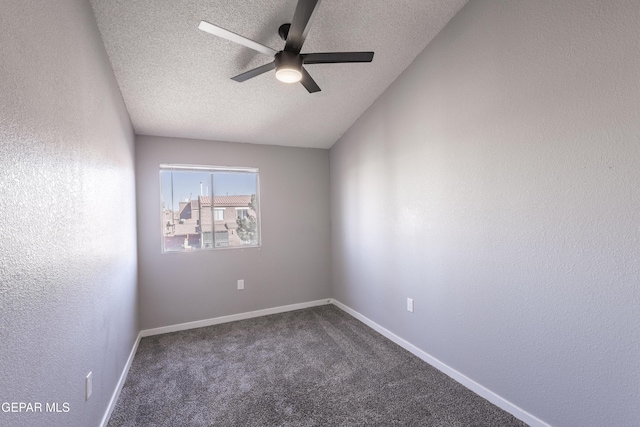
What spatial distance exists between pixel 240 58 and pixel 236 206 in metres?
1.86

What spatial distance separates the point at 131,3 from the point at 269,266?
113 inches

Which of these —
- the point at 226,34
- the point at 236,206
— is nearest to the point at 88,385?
the point at 226,34

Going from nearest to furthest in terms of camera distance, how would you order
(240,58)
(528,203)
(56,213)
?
1. (56,213)
2. (528,203)
3. (240,58)

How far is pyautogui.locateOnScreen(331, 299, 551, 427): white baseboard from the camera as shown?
5.83 feet

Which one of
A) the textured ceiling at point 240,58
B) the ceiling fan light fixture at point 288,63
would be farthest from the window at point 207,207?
the ceiling fan light fixture at point 288,63

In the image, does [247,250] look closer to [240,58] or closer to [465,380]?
[240,58]

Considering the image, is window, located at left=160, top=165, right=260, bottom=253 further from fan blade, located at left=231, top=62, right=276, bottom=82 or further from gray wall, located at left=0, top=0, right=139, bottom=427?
fan blade, located at left=231, top=62, right=276, bottom=82

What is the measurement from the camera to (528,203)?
5.85 feet

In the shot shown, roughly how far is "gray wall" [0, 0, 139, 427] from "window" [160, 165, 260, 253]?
1.33 meters

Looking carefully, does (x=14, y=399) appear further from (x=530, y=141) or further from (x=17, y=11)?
(x=530, y=141)

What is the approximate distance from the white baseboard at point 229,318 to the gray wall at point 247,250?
0.05 metres

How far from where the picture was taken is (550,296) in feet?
5.51

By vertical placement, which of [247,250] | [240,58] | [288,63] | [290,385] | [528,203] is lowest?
[290,385]

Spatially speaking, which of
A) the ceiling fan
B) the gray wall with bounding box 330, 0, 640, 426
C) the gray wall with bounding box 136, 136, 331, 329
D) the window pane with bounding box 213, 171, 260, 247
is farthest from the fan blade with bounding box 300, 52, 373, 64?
the window pane with bounding box 213, 171, 260, 247
